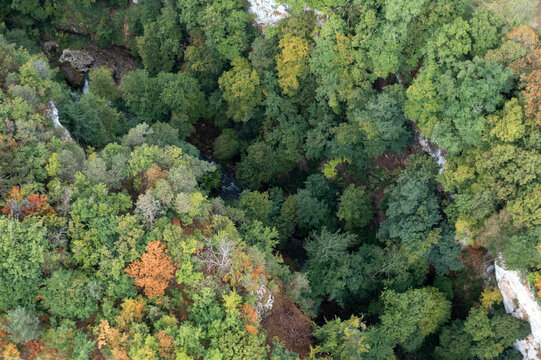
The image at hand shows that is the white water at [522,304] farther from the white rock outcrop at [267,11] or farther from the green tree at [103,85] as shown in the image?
the green tree at [103,85]

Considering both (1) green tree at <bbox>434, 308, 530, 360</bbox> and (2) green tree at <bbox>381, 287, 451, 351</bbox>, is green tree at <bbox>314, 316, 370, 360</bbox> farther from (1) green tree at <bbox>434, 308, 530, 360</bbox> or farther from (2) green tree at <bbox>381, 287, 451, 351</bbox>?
(1) green tree at <bbox>434, 308, 530, 360</bbox>

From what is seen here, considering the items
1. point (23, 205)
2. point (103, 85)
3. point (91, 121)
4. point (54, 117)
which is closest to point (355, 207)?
point (91, 121)

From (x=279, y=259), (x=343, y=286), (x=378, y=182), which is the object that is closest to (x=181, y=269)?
(x=279, y=259)

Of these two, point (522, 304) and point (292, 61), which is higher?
point (292, 61)

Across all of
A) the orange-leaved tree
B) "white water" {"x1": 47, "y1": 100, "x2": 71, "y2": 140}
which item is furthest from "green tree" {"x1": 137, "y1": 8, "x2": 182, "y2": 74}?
the orange-leaved tree

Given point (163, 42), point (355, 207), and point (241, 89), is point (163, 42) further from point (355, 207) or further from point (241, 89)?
point (355, 207)

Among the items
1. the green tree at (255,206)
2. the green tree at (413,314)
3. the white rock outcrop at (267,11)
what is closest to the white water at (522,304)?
the green tree at (413,314)

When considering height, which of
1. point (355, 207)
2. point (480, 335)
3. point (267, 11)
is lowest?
point (355, 207)

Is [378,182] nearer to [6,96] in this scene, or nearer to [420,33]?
[420,33]
